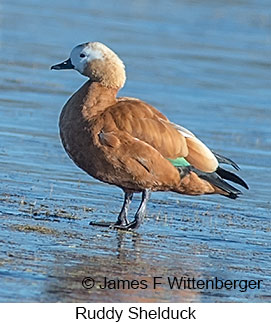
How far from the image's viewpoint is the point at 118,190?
9.94 metres

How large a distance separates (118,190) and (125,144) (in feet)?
5.44

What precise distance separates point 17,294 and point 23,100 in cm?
754

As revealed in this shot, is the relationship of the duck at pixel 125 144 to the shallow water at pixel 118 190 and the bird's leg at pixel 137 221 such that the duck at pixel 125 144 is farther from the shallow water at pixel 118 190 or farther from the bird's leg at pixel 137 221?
the shallow water at pixel 118 190

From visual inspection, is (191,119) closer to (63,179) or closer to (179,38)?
(63,179)

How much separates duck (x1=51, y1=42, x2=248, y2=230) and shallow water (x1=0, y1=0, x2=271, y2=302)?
13.9 inches

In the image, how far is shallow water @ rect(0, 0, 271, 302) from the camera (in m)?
7.11

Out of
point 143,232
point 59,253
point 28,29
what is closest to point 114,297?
point 59,253

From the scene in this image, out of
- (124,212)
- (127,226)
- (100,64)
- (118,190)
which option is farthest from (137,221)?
(118,190)

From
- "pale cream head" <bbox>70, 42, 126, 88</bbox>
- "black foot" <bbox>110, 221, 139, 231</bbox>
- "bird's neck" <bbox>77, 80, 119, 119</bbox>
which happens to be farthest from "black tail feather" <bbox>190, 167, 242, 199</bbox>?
"pale cream head" <bbox>70, 42, 126, 88</bbox>

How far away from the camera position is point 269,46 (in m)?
21.0

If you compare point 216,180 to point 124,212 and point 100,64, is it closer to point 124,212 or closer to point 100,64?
point 124,212

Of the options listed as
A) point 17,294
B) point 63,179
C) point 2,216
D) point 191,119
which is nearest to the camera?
point 17,294

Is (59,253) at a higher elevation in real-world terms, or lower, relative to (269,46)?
lower

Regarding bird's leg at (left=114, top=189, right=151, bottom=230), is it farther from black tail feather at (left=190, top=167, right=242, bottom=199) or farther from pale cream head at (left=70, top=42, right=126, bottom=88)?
pale cream head at (left=70, top=42, right=126, bottom=88)
